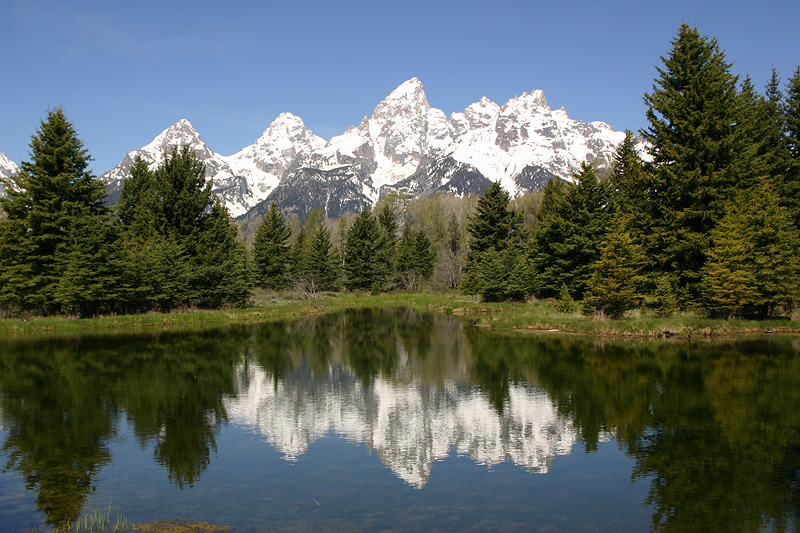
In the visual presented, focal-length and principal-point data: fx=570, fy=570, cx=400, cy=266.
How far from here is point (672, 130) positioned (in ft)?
123

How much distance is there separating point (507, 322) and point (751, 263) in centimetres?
1486

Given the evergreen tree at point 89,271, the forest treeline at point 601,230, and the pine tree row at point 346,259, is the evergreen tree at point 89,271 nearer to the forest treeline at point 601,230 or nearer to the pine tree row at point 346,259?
the forest treeline at point 601,230

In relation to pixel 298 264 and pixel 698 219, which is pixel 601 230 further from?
pixel 298 264

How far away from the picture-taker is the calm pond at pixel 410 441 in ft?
30.9

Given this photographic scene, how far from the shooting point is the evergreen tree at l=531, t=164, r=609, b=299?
43.5 m

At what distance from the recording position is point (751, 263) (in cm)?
3294

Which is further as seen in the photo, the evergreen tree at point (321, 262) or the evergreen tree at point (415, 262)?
the evergreen tree at point (415, 262)

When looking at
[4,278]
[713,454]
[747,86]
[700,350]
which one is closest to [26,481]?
[713,454]

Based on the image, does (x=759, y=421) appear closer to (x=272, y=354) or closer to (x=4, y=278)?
(x=272, y=354)

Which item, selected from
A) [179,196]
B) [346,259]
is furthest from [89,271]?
[346,259]

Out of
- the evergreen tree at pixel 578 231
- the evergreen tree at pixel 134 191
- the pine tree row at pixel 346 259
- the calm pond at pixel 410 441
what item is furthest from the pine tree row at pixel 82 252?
the pine tree row at pixel 346 259

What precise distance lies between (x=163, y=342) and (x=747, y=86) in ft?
162

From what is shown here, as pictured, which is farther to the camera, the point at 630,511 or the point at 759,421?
the point at 759,421

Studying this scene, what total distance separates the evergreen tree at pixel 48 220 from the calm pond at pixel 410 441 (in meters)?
17.9
